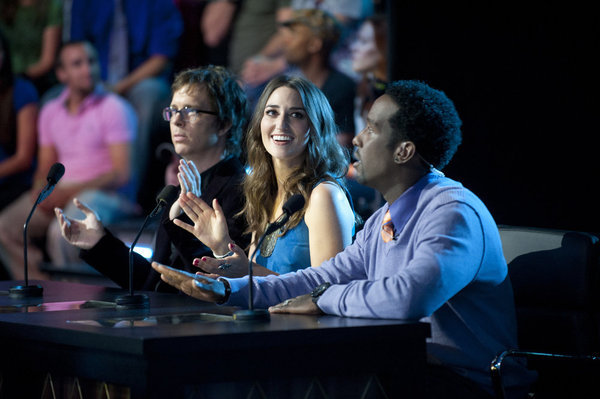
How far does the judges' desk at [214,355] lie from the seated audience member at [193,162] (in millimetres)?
1026

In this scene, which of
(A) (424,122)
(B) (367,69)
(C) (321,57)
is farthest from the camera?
(C) (321,57)

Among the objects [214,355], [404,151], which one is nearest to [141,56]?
[404,151]

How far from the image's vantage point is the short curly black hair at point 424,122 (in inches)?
87.2

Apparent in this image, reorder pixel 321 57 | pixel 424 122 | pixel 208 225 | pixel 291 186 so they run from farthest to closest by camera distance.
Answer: pixel 321 57 → pixel 291 186 → pixel 208 225 → pixel 424 122

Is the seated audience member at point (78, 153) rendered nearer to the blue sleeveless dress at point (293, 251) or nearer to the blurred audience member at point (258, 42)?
the blurred audience member at point (258, 42)

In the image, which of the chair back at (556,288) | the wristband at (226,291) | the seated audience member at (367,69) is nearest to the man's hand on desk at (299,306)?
the wristband at (226,291)

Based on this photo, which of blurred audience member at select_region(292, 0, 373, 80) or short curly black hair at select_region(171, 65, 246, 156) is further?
blurred audience member at select_region(292, 0, 373, 80)

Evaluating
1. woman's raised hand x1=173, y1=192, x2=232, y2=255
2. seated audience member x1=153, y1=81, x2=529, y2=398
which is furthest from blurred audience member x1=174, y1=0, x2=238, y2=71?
seated audience member x1=153, y1=81, x2=529, y2=398

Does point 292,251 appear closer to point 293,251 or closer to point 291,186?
point 293,251

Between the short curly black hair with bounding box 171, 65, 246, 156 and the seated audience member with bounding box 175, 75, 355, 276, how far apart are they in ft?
0.74

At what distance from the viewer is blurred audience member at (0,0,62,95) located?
5.99 metres

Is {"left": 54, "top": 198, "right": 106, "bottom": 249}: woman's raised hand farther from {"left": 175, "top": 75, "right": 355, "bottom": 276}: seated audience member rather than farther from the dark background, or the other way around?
the dark background

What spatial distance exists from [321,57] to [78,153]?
207 centimetres

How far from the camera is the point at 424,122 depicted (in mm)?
2217
